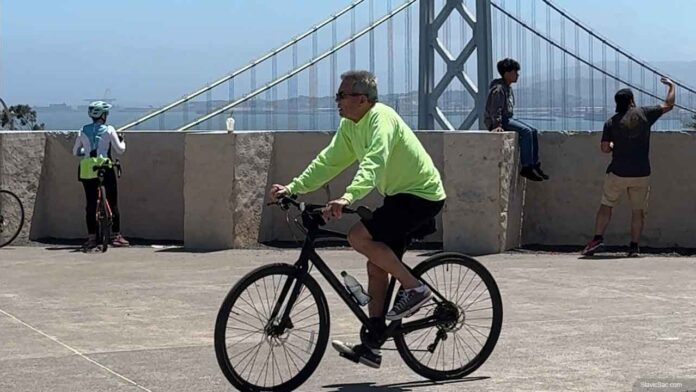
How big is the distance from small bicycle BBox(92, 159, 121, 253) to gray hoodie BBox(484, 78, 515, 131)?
386 centimetres

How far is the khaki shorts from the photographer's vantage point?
39.3 ft

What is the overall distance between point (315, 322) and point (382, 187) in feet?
2.49

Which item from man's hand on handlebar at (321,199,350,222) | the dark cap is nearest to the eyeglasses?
man's hand on handlebar at (321,199,350,222)

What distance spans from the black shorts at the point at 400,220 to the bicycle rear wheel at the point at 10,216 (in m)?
8.02

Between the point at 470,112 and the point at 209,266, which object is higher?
the point at 470,112

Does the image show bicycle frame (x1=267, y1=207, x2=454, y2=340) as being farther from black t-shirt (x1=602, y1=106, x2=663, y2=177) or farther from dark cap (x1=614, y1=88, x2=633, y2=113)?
dark cap (x1=614, y1=88, x2=633, y2=113)

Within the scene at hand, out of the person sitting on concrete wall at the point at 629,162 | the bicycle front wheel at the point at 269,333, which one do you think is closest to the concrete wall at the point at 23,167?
the person sitting on concrete wall at the point at 629,162

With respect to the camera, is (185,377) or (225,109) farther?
(225,109)

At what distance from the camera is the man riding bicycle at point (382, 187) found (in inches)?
251

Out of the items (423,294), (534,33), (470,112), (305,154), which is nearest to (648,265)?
(305,154)

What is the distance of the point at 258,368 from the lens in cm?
643

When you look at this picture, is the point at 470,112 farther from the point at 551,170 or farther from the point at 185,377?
the point at 185,377

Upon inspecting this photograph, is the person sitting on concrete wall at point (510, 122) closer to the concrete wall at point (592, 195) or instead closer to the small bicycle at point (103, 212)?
the concrete wall at point (592, 195)

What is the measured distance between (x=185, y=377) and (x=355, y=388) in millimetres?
937
